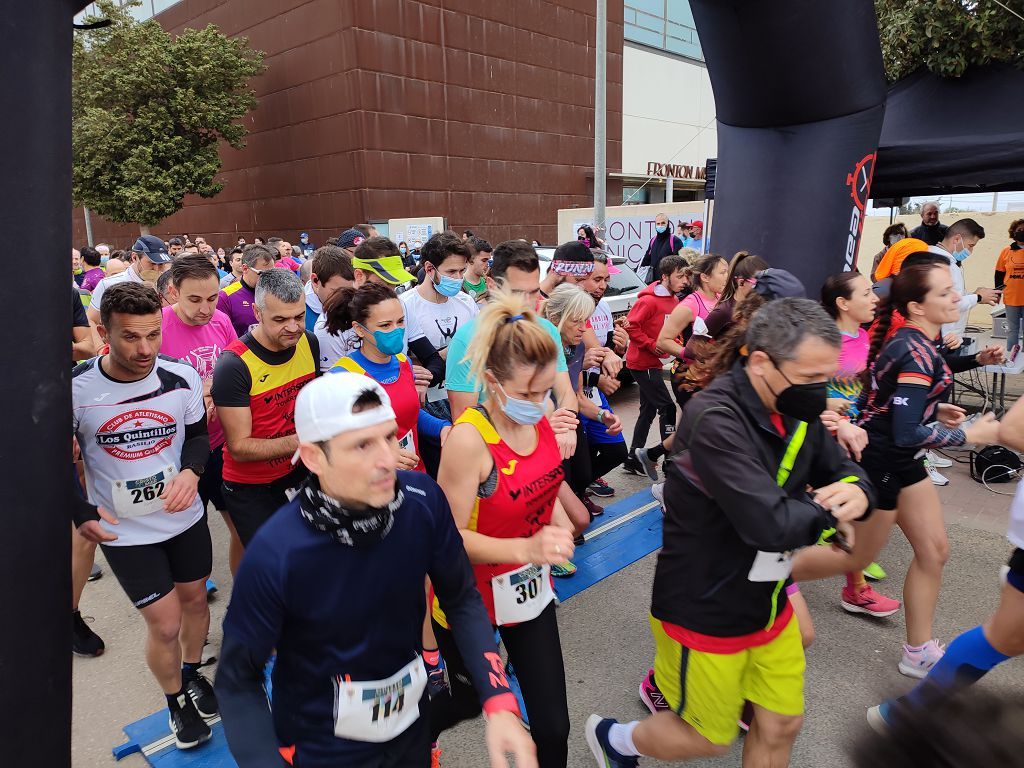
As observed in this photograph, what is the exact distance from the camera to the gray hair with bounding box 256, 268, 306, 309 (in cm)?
333

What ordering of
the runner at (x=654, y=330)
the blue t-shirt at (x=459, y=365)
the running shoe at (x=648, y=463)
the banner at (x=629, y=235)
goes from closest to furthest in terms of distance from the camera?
the blue t-shirt at (x=459, y=365)
the running shoe at (x=648, y=463)
the runner at (x=654, y=330)
the banner at (x=629, y=235)

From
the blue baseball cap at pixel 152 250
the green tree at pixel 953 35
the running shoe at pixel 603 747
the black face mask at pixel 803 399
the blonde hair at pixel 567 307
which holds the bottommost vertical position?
the running shoe at pixel 603 747

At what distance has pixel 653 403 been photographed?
625 cm

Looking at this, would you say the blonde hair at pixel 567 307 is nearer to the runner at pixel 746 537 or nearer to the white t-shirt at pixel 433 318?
the white t-shirt at pixel 433 318

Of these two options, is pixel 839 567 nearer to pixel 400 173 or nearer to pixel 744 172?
A: pixel 744 172

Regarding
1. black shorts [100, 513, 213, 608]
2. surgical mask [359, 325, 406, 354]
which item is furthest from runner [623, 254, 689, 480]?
black shorts [100, 513, 213, 608]

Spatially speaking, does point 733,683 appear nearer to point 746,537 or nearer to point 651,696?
point 746,537

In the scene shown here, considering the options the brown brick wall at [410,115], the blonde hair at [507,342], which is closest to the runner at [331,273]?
the blonde hair at [507,342]

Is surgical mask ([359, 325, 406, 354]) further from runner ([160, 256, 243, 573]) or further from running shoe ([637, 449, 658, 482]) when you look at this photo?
running shoe ([637, 449, 658, 482])

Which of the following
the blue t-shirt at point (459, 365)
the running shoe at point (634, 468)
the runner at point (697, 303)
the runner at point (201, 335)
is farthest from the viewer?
the running shoe at point (634, 468)

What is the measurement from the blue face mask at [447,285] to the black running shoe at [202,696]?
267 centimetres

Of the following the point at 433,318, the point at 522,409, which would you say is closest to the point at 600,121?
the point at 433,318

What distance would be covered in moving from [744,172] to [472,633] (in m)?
4.71

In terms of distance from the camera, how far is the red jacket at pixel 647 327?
6.12 meters
